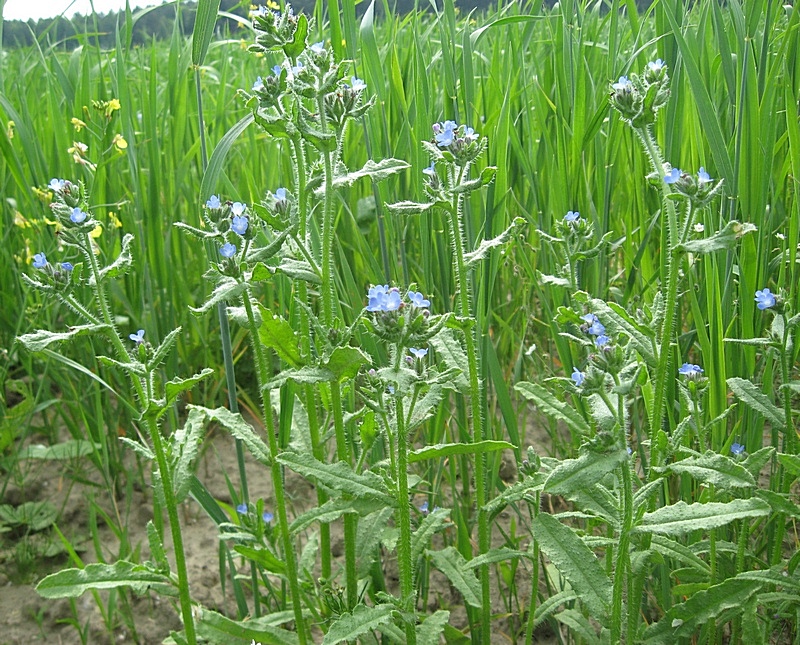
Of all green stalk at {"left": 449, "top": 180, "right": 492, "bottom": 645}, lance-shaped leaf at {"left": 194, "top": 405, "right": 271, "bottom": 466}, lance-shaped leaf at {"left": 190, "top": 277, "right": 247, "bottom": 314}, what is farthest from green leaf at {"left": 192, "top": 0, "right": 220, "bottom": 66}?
lance-shaped leaf at {"left": 194, "top": 405, "right": 271, "bottom": 466}

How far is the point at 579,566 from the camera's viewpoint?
55.9 inches

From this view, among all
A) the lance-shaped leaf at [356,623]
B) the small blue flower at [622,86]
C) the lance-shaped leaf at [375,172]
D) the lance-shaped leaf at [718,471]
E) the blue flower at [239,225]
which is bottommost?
the lance-shaped leaf at [356,623]

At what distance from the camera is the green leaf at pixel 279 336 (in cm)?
152

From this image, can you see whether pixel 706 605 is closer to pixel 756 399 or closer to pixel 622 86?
pixel 756 399

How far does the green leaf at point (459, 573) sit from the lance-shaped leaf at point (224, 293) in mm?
714

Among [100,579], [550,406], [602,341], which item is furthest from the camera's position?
[100,579]

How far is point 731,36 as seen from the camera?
2129 mm

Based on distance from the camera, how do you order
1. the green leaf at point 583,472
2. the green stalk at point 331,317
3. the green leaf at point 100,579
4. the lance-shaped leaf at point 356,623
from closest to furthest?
the green leaf at point 583,472 < the lance-shaped leaf at point 356,623 < the green stalk at point 331,317 < the green leaf at point 100,579

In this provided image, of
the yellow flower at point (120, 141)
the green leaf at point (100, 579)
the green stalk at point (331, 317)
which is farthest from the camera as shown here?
the yellow flower at point (120, 141)

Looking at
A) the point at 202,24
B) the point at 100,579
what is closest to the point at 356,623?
the point at 100,579

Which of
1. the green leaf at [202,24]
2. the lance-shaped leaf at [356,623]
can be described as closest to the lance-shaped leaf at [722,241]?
the lance-shaped leaf at [356,623]

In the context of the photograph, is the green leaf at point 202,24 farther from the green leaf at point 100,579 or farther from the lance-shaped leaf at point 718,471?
the lance-shaped leaf at point 718,471

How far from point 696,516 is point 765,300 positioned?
0.45 meters

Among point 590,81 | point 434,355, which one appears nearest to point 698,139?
point 590,81
